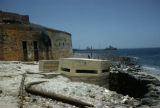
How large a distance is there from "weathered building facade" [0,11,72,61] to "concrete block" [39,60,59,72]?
26.7 feet

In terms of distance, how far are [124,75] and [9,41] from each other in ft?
42.8

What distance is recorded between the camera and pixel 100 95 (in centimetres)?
642

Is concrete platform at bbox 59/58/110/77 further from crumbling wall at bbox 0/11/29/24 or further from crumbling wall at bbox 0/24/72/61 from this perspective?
crumbling wall at bbox 0/11/29/24

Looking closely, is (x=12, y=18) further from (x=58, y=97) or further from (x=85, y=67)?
(x=58, y=97)

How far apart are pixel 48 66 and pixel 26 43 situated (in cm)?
892

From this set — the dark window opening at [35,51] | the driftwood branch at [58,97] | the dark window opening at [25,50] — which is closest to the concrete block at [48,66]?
the driftwood branch at [58,97]

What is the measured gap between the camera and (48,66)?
10.1 meters

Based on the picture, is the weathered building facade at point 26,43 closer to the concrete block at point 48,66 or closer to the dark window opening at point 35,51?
the dark window opening at point 35,51

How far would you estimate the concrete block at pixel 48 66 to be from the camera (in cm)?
995

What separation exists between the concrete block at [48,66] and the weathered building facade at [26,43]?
8145 mm

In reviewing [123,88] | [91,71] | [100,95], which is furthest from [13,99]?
[123,88]

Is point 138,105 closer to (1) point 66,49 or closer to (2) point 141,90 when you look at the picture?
(2) point 141,90

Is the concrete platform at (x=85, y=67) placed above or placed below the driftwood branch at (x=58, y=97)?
above

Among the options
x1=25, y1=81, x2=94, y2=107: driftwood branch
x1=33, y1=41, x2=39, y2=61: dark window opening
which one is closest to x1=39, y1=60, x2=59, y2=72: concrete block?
x1=25, y1=81, x2=94, y2=107: driftwood branch
